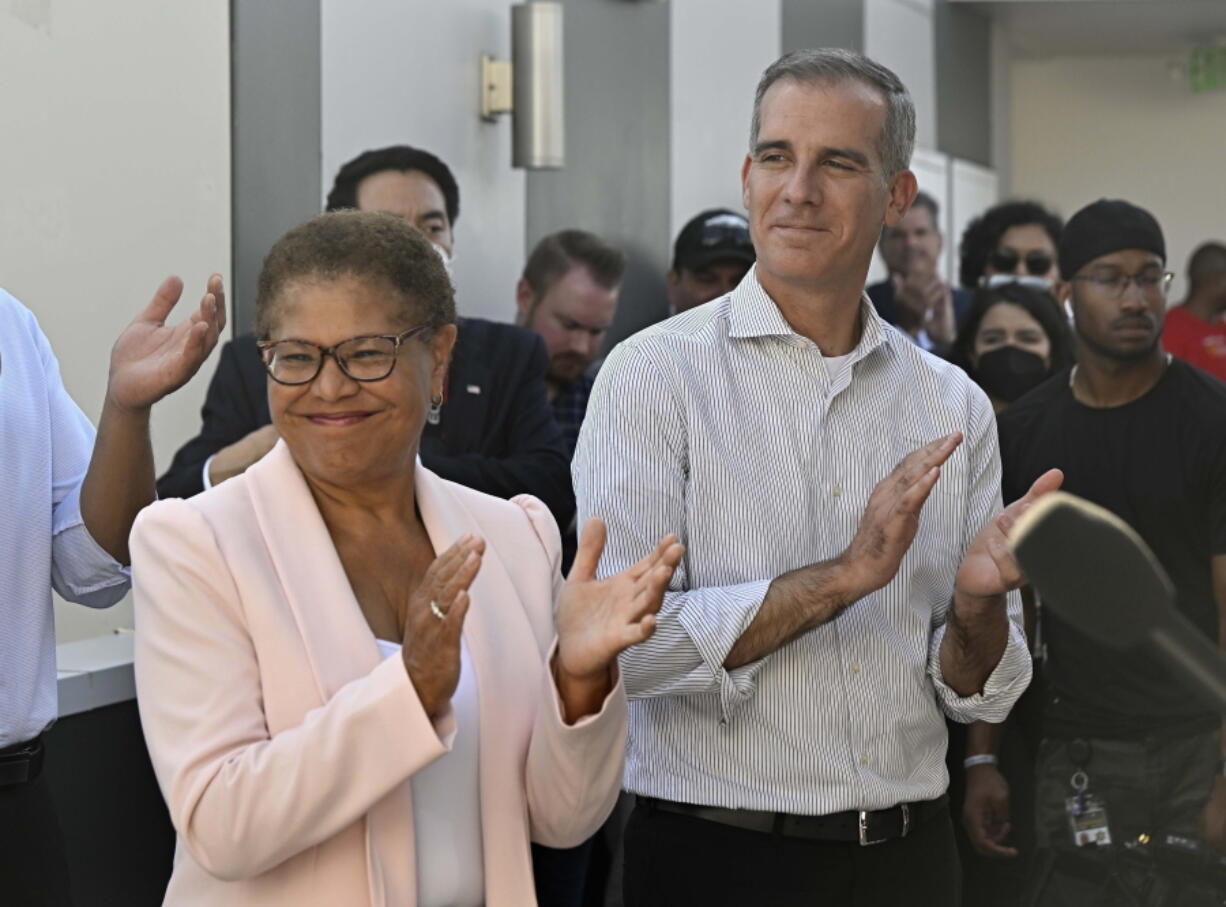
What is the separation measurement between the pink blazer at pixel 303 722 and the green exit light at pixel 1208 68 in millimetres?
11366

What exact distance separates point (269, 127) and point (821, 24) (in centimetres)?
460

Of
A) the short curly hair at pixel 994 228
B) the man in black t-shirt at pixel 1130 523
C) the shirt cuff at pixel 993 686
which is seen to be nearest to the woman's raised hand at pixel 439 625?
the shirt cuff at pixel 993 686

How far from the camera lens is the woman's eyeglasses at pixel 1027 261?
19.1ft

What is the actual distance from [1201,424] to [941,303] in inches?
114

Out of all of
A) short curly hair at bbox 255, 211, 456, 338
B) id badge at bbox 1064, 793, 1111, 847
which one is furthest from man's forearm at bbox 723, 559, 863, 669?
id badge at bbox 1064, 793, 1111, 847

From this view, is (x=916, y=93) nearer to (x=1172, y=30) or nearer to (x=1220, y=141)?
(x=1172, y=30)

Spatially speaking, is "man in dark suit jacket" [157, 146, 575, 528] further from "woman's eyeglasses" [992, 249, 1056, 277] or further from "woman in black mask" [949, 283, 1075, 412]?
"woman's eyeglasses" [992, 249, 1056, 277]

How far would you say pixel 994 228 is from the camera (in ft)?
19.5

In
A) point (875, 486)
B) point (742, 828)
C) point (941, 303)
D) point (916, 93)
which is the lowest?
point (742, 828)

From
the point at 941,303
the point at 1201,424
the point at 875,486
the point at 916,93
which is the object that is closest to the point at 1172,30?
the point at 916,93

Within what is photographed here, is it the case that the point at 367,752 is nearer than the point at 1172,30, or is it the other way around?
the point at 367,752

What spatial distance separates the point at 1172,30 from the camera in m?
11.7

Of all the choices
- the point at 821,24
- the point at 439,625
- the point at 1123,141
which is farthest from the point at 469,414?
the point at 1123,141

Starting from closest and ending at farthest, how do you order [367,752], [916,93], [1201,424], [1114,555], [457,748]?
[1114,555], [367,752], [457,748], [1201,424], [916,93]
